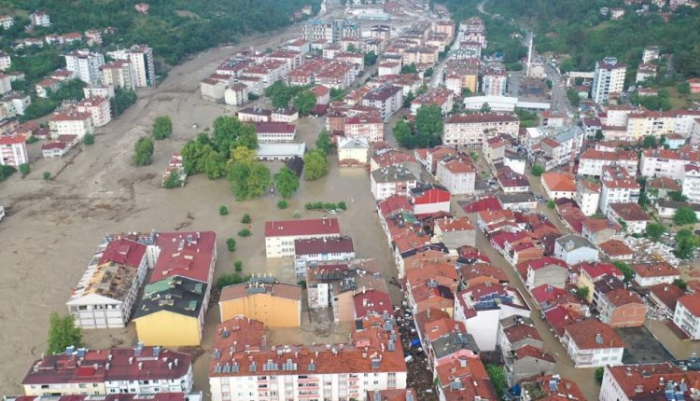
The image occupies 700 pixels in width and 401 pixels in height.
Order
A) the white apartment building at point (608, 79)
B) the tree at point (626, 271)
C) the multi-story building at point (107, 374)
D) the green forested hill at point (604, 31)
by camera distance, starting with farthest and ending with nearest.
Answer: the green forested hill at point (604, 31), the white apartment building at point (608, 79), the tree at point (626, 271), the multi-story building at point (107, 374)

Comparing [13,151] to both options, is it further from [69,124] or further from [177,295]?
[177,295]

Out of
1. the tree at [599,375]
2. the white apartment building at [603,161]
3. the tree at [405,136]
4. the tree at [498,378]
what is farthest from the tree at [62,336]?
the white apartment building at [603,161]

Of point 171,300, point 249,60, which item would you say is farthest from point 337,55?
point 171,300

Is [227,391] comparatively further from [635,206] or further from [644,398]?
[635,206]

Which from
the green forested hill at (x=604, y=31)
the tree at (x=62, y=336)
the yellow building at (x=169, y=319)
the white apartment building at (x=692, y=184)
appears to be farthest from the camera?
the green forested hill at (x=604, y=31)

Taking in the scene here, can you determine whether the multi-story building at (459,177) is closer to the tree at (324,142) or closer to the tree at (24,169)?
the tree at (324,142)

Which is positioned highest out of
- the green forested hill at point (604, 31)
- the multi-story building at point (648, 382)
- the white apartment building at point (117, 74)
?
the green forested hill at point (604, 31)

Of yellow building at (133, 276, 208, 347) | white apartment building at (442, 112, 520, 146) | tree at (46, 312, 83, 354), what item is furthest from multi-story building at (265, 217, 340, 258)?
white apartment building at (442, 112, 520, 146)
